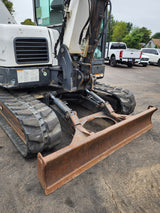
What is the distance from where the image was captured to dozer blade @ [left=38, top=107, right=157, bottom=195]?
2061mm

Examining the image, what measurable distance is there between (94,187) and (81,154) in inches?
18.2

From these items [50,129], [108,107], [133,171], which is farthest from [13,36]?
[133,171]

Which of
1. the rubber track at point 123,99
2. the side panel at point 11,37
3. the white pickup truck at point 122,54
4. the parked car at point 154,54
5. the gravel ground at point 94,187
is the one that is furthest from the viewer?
the parked car at point 154,54

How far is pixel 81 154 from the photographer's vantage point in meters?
2.43

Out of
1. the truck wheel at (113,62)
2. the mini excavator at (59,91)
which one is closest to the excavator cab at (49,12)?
the mini excavator at (59,91)

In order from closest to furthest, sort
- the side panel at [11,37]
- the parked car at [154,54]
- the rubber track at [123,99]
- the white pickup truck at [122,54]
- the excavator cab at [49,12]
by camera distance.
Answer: the side panel at [11,37] < the excavator cab at [49,12] < the rubber track at [123,99] < the white pickup truck at [122,54] < the parked car at [154,54]

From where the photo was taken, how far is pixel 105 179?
7.91ft

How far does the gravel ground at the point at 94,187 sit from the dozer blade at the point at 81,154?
0.38ft

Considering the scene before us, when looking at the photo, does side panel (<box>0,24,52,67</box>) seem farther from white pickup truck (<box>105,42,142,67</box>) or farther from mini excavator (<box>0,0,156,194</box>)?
white pickup truck (<box>105,42,142,67</box>)

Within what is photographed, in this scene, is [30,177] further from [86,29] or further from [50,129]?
[86,29]

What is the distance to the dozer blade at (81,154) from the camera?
2.06 m

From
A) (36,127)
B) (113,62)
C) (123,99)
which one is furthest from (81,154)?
(113,62)

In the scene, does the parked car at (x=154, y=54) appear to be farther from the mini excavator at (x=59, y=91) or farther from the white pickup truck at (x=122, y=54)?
the mini excavator at (x=59, y=91)

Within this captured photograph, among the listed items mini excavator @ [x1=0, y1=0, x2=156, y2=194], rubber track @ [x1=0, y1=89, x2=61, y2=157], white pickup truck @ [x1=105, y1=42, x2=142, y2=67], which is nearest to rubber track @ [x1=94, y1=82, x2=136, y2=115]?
mini excavator @ [x1=0, y1=0, x2=156, y2=194]
